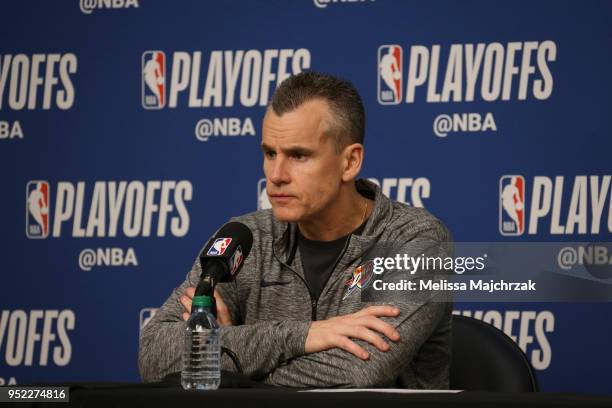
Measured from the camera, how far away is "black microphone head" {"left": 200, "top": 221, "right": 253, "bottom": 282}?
6.42 ft

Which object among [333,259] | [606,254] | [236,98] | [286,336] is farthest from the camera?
[236,98]

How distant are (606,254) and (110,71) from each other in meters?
2.32

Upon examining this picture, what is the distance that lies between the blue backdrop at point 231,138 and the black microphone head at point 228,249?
2.01 m

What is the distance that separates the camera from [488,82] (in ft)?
12.9

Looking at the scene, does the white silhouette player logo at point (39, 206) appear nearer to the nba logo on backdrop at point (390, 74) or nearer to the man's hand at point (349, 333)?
the nba logo on backdrop at point (390, 74)

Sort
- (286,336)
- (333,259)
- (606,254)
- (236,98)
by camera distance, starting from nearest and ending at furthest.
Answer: (286,336) < (333,259) < (606,254) < (236,98)

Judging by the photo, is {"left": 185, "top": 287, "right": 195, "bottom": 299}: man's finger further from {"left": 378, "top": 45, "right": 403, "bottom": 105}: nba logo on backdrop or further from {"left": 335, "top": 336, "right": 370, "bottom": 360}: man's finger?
{"left": 378, "top": 45, "right": 403, "bottom": 105}: nba logo on backdrop

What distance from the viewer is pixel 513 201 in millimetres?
3875

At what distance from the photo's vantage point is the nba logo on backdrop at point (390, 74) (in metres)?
4.04

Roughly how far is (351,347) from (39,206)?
2.54 meters

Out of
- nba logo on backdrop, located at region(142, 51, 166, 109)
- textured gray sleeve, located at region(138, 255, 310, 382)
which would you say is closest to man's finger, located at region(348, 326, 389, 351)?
textured gray sleeve, located at region(138, 255, 310, 382)

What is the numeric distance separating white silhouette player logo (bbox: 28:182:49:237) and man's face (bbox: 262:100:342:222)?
2056mm

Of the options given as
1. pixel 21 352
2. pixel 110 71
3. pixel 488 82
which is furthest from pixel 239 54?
pixel 21 352

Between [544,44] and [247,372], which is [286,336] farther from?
[544,44]
